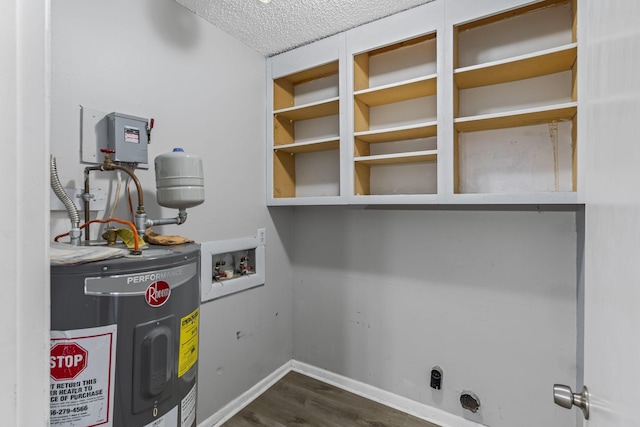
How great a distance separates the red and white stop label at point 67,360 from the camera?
2.36ft

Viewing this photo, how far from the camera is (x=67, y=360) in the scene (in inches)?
28.8

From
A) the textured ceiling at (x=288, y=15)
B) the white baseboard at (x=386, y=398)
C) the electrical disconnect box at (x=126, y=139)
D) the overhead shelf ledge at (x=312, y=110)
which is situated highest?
the textured ceiling at (x=288, y=15)

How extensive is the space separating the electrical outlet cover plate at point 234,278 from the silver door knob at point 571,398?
1.61 meters

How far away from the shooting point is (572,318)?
1.55m

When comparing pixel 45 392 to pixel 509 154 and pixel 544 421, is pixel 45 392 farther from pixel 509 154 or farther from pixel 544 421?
pixel 544 421

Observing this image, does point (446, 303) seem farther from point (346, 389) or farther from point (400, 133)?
point (400, 133)

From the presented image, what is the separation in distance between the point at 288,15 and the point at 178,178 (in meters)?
1.17

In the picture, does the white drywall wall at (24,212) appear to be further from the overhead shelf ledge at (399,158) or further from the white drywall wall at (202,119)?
the overhead shelf ledge at (399,158)

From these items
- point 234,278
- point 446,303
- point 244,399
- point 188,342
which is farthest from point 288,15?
point 244,399

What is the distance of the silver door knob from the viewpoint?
0.64 meters

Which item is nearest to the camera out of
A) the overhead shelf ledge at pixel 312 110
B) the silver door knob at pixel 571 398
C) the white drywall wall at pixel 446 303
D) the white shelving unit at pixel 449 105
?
the silver door knob at pixel 571 398

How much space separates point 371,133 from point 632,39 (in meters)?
1.43

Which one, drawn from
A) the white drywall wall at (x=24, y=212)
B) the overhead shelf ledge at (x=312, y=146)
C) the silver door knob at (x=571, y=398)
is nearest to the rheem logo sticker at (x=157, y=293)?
the white drywall wall at (x=24, y=212)

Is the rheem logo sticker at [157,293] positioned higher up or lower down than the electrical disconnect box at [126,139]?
lower down
